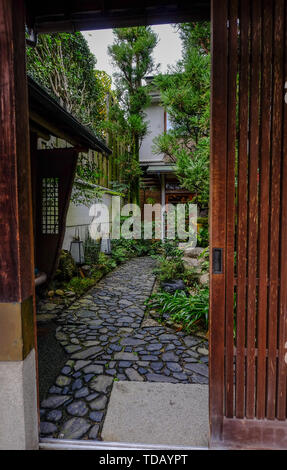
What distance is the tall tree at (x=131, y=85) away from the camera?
1062cm

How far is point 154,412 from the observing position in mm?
2400

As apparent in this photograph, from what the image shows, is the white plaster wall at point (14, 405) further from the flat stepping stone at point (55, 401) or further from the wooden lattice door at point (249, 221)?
the wooden lattice door at point (249, 221)

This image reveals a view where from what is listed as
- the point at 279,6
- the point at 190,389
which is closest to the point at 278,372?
the point at 190,389

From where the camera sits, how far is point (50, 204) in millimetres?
5391

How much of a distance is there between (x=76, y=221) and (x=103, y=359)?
4953mm

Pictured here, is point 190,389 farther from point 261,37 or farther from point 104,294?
point 104,294

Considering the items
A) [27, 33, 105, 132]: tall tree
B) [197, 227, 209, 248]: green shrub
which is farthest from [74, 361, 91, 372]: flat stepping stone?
[27, 33, 105, 132]: tall tree

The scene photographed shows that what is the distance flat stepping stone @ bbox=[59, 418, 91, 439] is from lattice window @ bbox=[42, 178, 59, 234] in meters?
3.70

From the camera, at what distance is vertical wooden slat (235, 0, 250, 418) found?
181 centimetres

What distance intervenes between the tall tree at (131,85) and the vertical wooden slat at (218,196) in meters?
9.74

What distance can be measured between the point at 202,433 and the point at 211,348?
0.83 metres

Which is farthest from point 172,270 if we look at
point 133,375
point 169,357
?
point 133,375

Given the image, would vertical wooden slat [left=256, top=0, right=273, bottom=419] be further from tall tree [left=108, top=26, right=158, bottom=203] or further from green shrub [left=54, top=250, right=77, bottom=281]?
tall tree [left=108, top=26, right=158, bottom=203]

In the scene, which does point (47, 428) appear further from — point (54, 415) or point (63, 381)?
point (63, 381)
